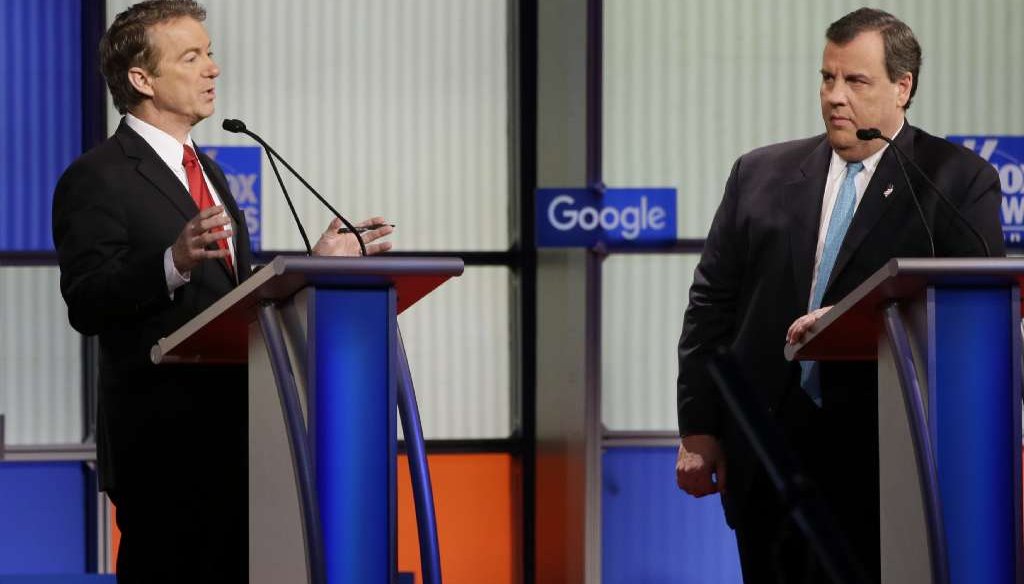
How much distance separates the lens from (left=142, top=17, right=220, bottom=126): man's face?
3229mm

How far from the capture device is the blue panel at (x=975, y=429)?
233 cm

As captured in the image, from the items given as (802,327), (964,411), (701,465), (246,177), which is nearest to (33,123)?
(246,177)

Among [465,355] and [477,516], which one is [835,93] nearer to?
[465,355]

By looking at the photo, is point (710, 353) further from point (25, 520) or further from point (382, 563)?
point (25, 520)

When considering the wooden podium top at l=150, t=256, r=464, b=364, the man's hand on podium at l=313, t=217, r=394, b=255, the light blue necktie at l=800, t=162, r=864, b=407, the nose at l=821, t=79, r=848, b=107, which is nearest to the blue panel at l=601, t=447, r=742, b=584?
the light blue necktie at l=800, t=162, r=864, b=407

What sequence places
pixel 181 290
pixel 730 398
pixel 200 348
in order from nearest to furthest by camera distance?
1. pixel 200 348
2. pixel 181 290
3. pixel 730 398

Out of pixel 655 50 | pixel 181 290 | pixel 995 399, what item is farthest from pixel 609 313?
pixel 995 399

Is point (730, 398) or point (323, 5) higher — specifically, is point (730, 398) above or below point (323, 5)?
below

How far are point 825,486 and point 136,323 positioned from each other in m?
1.49

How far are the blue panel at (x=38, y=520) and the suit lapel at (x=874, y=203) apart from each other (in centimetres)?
331

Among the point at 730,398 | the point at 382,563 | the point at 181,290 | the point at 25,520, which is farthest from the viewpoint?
the point at 25,520

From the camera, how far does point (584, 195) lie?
5.48 m

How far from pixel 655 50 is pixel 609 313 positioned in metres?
1.01

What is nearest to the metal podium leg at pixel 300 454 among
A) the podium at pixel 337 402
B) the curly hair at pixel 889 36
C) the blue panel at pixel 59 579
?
the podium at pixel 337 402
